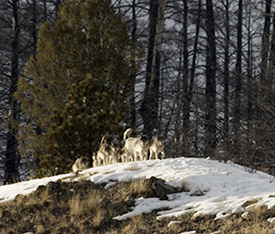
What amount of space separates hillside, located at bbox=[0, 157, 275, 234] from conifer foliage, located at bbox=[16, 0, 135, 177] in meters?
3.26

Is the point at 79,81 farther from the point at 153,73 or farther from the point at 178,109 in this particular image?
the point at 153,73

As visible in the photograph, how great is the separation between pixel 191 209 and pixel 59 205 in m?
2.70

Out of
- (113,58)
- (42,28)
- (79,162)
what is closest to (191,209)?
(79,162)

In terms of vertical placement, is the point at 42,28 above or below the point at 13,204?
above

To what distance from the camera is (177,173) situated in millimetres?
9570

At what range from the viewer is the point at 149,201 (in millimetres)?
8664

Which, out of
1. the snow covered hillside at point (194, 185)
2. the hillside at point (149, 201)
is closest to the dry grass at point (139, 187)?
the hillside at point (149, 201)

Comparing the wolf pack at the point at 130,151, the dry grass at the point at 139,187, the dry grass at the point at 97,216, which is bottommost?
the dry grass at the point at 97,216

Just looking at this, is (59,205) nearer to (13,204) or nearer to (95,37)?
(13,204)

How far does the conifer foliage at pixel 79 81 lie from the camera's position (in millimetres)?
13906

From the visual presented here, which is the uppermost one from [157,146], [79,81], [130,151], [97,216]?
[79,81]

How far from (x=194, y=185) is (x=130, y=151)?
3.37 metres

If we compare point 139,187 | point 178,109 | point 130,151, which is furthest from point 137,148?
point 178,109

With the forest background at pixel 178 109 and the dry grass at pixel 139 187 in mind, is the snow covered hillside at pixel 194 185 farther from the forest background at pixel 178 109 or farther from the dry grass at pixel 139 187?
the forest background at pixel 178 109
